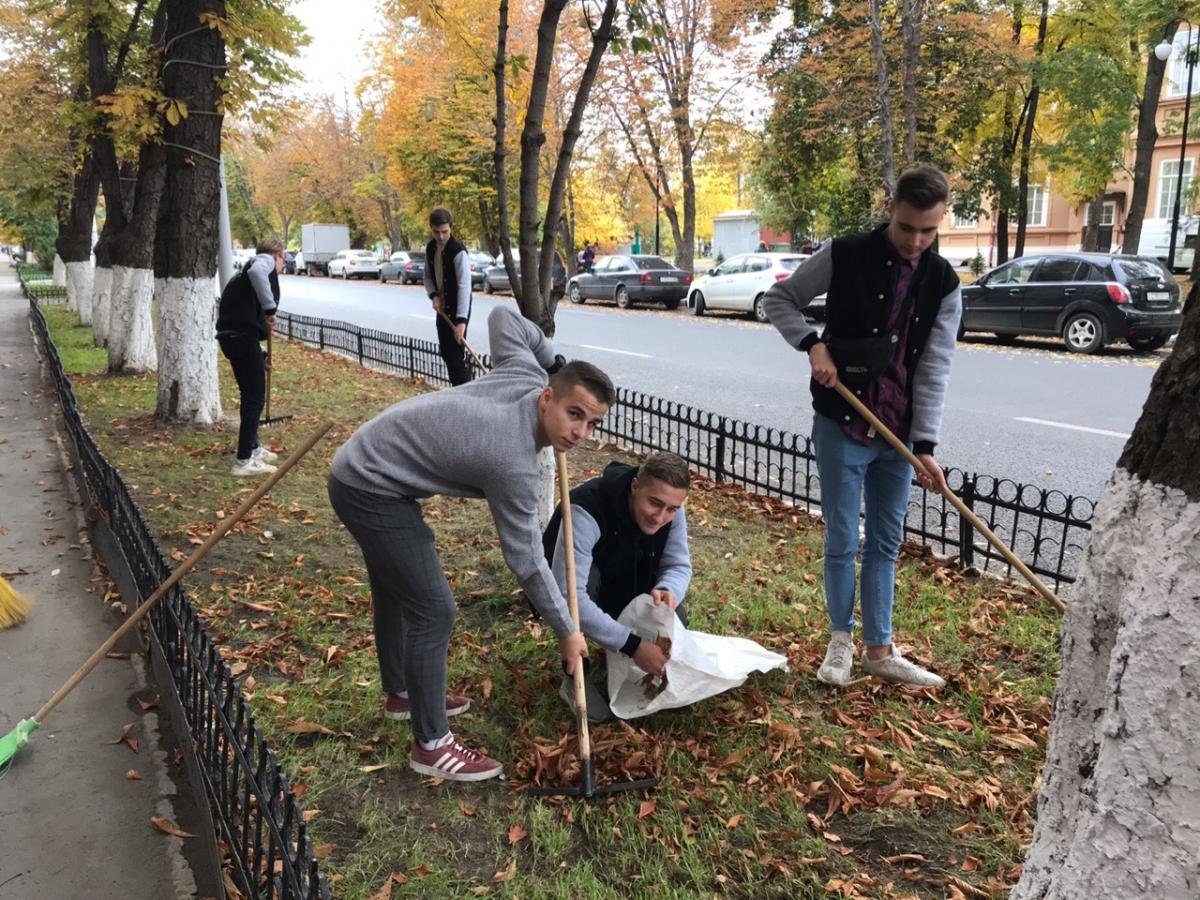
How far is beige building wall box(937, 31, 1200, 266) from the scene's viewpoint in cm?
3378

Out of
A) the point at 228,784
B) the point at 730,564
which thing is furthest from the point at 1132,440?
the point at 730,564

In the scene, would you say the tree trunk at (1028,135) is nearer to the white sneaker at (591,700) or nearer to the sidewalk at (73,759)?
the white sneaker at (591,700)

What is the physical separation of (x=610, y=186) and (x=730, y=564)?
30.0m

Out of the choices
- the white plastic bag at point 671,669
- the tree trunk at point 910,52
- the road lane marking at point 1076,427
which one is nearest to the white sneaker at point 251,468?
the white plastic bag at point 671,669

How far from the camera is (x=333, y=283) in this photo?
40719 millimetres

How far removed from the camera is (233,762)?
2.49 m

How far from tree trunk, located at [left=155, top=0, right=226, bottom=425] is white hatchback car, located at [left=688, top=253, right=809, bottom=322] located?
42.6ft

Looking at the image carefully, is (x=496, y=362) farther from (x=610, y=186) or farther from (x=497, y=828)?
(x=610, y=186)

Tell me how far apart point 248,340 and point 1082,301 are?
40.3ft

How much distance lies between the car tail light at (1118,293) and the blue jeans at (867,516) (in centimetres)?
1208

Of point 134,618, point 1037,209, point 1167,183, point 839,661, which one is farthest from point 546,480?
point 1037,209

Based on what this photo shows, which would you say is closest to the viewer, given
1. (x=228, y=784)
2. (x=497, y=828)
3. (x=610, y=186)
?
(x=228, y=784)

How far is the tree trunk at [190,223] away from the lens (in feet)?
26.6

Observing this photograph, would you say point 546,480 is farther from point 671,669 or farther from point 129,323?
point 129,323
